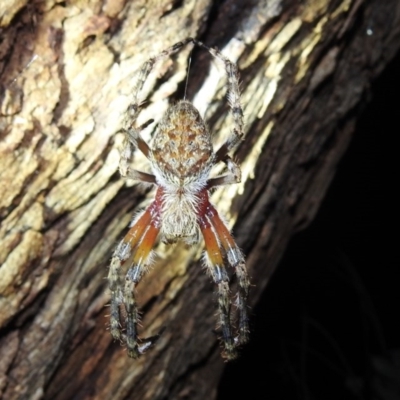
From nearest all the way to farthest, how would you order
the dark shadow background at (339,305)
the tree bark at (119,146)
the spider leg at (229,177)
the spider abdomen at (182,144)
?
the tree bark at (119,146), the spider abdomen at (182,144), the spider leg at (229,177), the dark shadow background at (339,305)

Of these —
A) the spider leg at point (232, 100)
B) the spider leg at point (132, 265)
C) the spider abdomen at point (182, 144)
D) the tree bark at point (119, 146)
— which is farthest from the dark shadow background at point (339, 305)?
the spider abdomen at point (182, 144)

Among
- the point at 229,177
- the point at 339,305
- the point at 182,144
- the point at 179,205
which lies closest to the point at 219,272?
the point at 179,205

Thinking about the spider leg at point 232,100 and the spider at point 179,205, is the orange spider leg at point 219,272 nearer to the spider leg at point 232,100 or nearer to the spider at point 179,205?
the spider at point 179,205

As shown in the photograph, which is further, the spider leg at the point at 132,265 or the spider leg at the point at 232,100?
the spider leg at the point at 132,265

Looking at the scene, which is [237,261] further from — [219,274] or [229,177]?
[229,177]

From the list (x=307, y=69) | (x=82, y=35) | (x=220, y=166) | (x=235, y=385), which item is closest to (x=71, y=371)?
(x=220, y=166)

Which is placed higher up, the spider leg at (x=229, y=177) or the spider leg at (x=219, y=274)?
the spider leg at (x=229, y=177)

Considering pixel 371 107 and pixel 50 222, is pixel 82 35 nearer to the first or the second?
pixel 50 222
